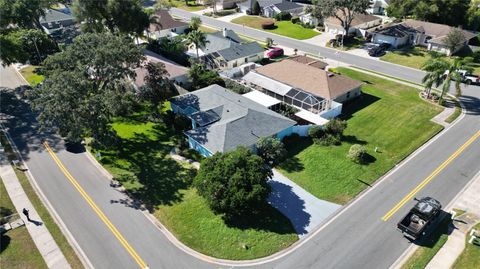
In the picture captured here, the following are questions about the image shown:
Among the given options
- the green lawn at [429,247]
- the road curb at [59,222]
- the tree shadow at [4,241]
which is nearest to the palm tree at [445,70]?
the green lawn at [429,247]

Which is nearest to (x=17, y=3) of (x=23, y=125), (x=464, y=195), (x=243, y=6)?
(x=23, y=125)

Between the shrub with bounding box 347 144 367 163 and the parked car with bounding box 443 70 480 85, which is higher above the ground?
the parked car with bounding box 443 70 480 85

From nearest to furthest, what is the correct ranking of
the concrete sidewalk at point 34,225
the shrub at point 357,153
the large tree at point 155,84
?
the concrete sidewalk at point 34,225, the shrub at point 357,153, the large tree at point 155,84

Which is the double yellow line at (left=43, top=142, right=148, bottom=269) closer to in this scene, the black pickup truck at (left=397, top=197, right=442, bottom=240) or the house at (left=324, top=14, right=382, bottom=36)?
the black pickup truck at (left=397, top=197, right=442, bottom=240)

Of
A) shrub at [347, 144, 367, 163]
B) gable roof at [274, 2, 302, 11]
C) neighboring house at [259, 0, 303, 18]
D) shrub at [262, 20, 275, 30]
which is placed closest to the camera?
shrub at [347, 144, 367, 163]

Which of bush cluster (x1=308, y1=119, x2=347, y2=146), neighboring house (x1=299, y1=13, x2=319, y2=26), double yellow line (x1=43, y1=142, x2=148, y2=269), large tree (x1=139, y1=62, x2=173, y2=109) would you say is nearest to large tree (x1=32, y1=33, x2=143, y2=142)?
double yellow line (x1=43, y1=142, x2=148, y2=269)

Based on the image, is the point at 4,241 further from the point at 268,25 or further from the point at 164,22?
the point at 268,25

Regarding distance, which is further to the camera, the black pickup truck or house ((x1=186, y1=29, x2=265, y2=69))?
house ((x1=186, y1=29, x2=265, y2=69))

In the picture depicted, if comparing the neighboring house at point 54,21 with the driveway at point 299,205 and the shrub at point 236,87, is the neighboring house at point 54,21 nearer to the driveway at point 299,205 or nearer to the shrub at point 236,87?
the shrub at point 236,87
